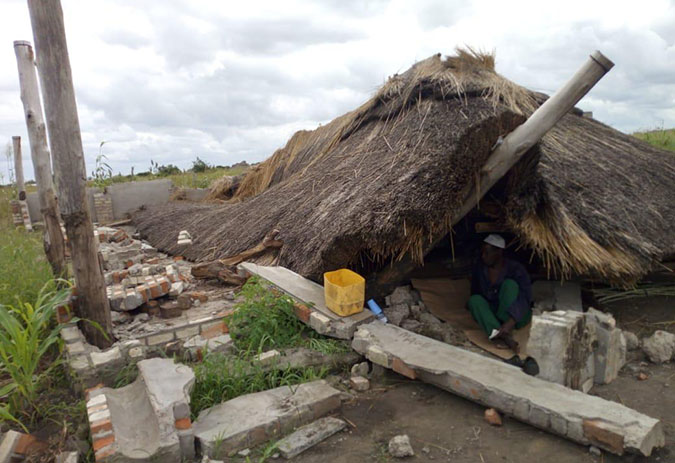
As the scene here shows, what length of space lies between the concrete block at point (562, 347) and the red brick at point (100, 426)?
104 inches

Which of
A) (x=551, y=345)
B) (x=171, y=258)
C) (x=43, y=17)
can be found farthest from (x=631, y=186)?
(x=171, y=258)

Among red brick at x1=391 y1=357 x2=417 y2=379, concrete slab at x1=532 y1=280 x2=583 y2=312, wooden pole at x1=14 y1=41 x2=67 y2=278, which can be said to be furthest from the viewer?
concrete slab at x1=532 y1=280 x2=583 y2=312

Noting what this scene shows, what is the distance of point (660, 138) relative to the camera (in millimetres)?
11945

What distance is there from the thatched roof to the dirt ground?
0.93 metres

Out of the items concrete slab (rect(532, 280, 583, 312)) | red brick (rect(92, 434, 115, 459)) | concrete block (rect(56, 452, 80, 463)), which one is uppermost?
red brick (rect(92, 434, 115, 459))

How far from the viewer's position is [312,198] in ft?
17.8

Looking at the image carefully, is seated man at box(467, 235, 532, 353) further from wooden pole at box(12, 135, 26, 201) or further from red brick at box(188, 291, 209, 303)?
wooden pole at box(12, 135, 26, 201)

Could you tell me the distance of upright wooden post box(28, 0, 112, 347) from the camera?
9.96ft

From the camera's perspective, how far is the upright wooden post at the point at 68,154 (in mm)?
3037

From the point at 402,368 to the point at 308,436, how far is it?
896mm

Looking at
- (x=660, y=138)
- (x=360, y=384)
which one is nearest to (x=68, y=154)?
(x=360, y=384)

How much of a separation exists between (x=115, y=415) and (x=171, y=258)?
474 cm

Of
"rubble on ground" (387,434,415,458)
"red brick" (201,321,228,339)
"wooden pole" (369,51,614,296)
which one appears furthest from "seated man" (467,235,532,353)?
"red brick" (201,321,228,339)

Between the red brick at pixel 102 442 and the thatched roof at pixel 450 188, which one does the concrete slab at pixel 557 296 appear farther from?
the red brick at pixel 102 442
